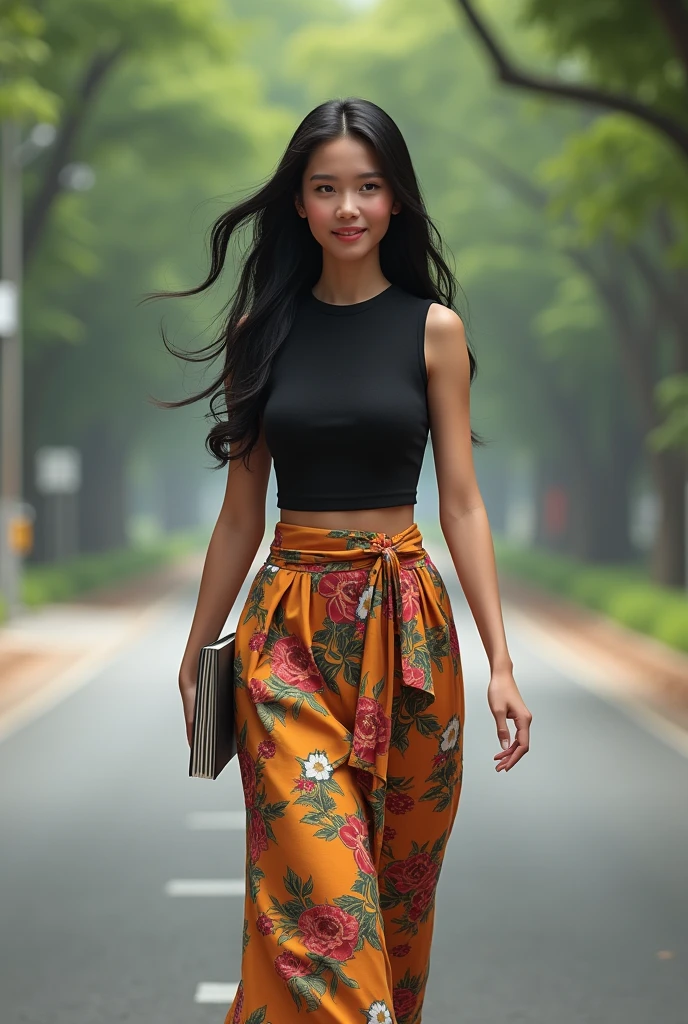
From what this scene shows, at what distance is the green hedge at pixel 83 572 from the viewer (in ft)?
98.1

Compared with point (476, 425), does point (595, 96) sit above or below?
above

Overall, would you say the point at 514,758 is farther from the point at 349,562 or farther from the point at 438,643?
the point at 349,562

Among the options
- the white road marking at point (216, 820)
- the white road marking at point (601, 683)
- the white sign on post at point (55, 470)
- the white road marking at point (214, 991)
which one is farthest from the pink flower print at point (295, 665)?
the white sign on post at point (55, 470)

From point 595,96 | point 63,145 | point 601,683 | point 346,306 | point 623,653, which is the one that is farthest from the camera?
point 63,145

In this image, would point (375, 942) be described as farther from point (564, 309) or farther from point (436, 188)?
point (436, 188)

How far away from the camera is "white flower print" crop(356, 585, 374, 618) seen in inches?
148

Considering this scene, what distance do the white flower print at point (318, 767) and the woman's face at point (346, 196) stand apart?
1.06m

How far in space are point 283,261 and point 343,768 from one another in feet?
3.79

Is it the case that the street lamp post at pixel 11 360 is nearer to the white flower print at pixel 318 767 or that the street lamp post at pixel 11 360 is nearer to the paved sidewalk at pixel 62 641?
the paved sidewalk at pixel 62 641

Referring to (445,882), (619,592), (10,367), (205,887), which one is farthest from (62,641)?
(445,882)

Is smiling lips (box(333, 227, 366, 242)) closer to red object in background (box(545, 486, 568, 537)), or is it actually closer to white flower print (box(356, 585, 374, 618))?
white flower print (box(356, 585, 374, 618))

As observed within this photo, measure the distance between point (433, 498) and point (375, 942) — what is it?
167 metres

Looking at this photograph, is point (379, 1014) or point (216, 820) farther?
point (216, 820)

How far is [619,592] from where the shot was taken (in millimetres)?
27406
